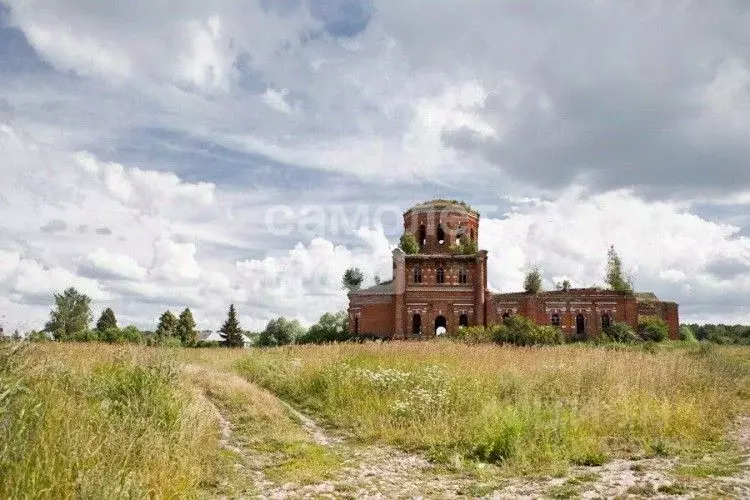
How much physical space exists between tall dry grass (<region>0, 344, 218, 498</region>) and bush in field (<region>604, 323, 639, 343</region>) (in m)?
40.6

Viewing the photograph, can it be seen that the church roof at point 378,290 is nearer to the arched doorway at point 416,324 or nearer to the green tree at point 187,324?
the arched doorway at point 416,324

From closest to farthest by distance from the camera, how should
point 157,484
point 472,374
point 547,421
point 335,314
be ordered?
1. point 157,484
2. point 547,421
3. point 472,374
4. point 335,314

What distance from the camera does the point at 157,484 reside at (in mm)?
5066

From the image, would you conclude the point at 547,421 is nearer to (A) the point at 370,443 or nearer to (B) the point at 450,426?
(B) the point at 450,426

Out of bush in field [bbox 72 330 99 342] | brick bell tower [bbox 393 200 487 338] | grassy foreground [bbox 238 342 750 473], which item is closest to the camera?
grassy foreground [bbox 238 342 750 473]

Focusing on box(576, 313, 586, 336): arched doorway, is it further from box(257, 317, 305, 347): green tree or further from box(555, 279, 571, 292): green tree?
box(257, 317, 305, 347): green tree

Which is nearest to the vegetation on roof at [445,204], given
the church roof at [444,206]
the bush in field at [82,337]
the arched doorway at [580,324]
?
the church roof at [444,206]

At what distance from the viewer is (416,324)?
158 ft

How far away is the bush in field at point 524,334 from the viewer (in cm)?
3828

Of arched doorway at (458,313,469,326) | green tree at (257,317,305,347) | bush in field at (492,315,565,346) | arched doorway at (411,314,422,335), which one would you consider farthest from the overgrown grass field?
green tree at (257,317,305,347)

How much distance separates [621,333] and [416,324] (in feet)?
54.1

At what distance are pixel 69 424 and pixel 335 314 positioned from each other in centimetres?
6156

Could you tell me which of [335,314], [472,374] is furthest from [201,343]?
[472,374]

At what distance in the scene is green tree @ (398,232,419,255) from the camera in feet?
161
